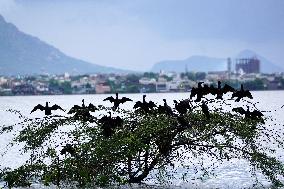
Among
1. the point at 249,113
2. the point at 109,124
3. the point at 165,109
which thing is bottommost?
the point at 109,124

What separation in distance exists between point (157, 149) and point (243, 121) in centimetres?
184

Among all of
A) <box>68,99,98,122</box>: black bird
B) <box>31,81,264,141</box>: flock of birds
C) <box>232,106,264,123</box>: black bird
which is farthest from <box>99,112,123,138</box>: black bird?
<box>232,106,264,123</box>: black bird

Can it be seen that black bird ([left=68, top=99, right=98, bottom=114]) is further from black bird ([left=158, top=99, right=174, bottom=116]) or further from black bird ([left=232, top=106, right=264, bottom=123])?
black bird ([left=232, top=106, right=264, bottom=123])

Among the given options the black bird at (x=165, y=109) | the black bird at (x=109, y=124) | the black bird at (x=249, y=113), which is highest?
the black bird at (x=165, y=109)

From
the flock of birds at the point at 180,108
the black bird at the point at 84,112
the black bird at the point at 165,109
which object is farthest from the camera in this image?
the black bird at the point at 84,112

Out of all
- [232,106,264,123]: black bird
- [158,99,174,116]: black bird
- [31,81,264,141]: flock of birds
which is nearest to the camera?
[31,81,264,141]: flock of birds

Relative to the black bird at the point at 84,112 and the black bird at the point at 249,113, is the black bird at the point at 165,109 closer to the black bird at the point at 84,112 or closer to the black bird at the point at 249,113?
the black bird at the point at 249,113

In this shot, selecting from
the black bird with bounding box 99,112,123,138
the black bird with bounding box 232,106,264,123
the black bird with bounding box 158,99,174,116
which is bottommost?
the black bird with bounding box 99,112,123,138

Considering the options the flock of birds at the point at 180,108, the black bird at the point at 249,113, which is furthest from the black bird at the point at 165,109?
the black bird at the point at 249,113

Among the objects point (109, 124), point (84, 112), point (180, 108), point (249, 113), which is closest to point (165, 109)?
point (180, 108)

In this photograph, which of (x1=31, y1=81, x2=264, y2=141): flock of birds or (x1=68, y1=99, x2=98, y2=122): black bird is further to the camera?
(x1=68, y1=99, x2=98, y2=122): black bird

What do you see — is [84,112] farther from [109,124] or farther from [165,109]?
[165,109]

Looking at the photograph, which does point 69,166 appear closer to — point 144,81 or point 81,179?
point 81,179

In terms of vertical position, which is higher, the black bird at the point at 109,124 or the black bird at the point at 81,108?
the black bird at the point at 81,108
